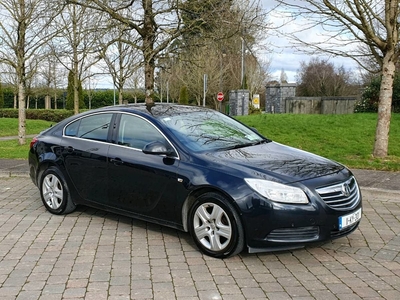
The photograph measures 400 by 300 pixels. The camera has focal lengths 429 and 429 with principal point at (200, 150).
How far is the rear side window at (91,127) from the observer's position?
218 inches

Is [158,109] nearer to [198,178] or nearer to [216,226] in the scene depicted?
[198,178]

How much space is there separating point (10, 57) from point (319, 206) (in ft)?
45.4

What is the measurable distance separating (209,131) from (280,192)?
1.49 metres

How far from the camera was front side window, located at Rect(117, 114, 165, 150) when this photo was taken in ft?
16.5

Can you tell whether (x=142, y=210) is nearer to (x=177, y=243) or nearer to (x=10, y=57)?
(x=177, y=243)

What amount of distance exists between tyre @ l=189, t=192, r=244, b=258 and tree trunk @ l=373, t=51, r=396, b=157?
6.35m

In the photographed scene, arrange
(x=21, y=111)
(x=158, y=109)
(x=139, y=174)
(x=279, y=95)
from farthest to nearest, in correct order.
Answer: (x=279, y=95)
(x=21, y=111)
(x=158, y=109)
(x=139, y=174)

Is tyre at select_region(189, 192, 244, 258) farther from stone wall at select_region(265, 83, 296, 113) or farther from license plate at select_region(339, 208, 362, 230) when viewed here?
stone wall at select_region(265, 83, 296, 113)

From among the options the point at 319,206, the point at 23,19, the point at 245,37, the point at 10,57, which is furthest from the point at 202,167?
the point at 10,57

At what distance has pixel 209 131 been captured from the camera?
5.26 metres

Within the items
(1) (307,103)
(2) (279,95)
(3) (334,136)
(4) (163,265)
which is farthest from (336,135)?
(2) (279,95)

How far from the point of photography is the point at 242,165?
437 cm

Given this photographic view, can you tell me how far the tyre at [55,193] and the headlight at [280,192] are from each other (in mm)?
2867

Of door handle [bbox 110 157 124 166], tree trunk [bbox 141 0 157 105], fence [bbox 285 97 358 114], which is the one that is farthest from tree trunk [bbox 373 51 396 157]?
fence [bbox 285 97 358 114]
